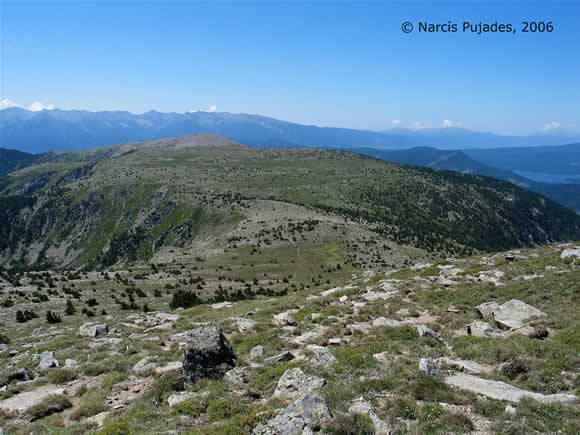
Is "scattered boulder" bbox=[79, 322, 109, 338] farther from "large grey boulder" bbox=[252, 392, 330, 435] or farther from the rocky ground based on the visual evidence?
"large grey boulder" bbox=[252, 392, 330, 435]

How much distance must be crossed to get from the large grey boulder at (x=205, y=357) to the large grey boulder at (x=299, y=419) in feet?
13.1

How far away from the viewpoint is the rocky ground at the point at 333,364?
8.20 metres

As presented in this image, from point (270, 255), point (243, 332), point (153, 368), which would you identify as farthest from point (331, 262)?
point (153, 368)

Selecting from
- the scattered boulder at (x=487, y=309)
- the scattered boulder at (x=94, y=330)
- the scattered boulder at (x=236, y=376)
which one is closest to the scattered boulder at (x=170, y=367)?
the scattered boulder at (x=236, y=376)

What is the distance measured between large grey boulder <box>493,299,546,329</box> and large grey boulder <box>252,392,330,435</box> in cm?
908

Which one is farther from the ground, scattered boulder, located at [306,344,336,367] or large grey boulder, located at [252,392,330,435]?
large grey boulder, located at [252,392,330,435]

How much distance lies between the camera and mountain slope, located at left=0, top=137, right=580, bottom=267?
94062 mm

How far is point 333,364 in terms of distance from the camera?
11000 mm

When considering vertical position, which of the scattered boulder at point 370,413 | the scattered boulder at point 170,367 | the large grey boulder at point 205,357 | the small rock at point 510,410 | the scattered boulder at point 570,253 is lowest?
the scattered boulder at point 170,367

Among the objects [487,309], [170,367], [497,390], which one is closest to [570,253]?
[487,309]

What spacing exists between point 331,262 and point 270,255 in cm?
972

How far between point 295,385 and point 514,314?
9525mm

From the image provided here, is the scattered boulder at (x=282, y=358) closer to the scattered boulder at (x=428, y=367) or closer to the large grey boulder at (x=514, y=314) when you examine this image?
the scattered boulder at (x=428, y=367)

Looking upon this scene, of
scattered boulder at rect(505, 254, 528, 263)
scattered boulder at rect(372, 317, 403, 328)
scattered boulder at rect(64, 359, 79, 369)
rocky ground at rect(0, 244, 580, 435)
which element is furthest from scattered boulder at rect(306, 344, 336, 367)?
scattered boulder at rect(505, 254, 528, 263)
